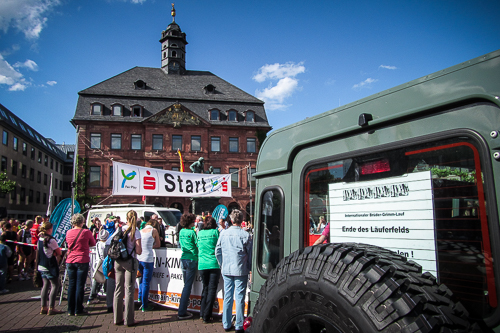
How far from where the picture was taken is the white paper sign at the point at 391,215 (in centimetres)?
190

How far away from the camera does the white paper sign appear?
1.90 meters

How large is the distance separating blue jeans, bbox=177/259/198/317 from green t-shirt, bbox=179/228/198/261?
81 mm

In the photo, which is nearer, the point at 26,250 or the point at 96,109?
the point at 26,250

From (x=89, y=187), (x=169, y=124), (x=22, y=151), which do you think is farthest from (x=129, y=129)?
(x=22, y=151)

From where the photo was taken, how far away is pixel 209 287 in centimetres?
568

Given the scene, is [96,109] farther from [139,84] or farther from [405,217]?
[405,217]

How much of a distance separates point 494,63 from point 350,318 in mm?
1288

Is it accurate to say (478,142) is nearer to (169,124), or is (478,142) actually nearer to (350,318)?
(350,318)

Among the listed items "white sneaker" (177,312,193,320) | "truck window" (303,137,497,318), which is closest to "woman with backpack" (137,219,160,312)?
"white sneaker" (177,312,193,320)

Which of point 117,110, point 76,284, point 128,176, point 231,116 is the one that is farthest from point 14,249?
point 231,116

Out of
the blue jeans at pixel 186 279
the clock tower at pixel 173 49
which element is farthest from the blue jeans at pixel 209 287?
the clock tower at pixel 173 49

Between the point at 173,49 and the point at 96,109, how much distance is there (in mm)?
12990

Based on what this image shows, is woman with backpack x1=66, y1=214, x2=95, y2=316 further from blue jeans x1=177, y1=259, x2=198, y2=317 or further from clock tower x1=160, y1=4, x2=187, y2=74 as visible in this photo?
clock tower x1=160, y1=4, x2=187, y2=74

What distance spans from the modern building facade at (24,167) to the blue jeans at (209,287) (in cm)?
3361
